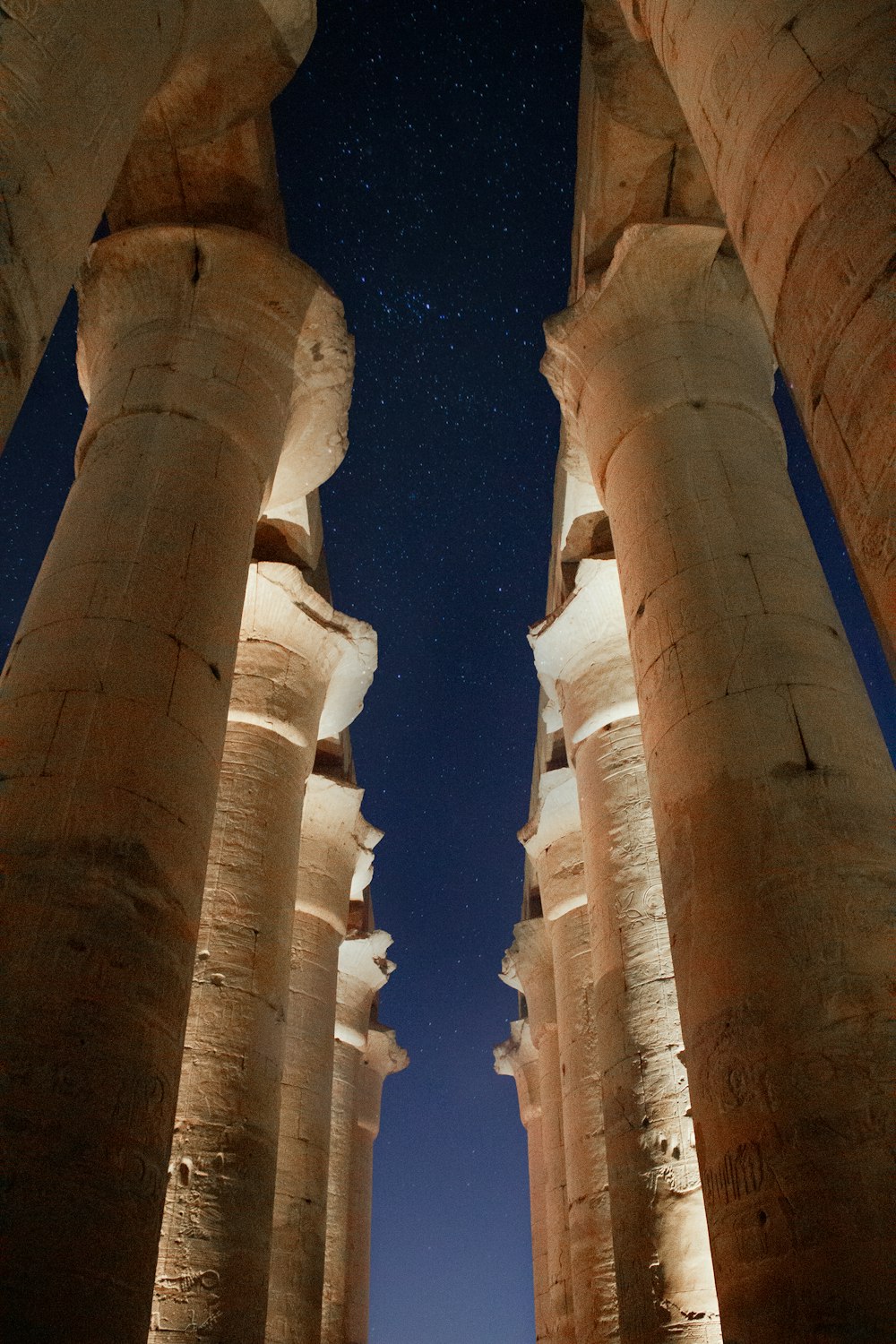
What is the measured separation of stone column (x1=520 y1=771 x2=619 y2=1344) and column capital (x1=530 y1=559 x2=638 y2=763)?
2794 millimetres

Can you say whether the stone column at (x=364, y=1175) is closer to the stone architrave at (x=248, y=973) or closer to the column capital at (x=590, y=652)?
the stone architrave at (x=248, y=973)

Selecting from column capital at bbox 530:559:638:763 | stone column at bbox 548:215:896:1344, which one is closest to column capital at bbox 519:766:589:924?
column capital at bbox 530:559:638:763

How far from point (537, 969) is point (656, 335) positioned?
10.7 metres

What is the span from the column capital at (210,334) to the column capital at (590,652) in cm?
326

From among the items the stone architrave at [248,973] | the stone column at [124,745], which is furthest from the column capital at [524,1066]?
the stone column at [124,745]

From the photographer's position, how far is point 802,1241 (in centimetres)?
417

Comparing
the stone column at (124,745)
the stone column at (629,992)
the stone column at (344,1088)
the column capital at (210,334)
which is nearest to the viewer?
the stone column at (124,745)

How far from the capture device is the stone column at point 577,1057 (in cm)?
995

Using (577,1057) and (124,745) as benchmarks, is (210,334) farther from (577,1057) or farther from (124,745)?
(577,1057)

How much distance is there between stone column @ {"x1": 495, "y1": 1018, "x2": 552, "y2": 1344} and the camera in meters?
16.0

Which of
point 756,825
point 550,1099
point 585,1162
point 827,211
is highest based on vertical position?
point 550,1099

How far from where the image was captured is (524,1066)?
59.5 ft

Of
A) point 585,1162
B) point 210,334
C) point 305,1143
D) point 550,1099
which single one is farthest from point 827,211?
point 550,1099

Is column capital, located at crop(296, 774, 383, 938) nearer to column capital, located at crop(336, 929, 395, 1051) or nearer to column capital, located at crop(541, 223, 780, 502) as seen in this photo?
column capital, located at crop(336, 929, 395, 1051)
